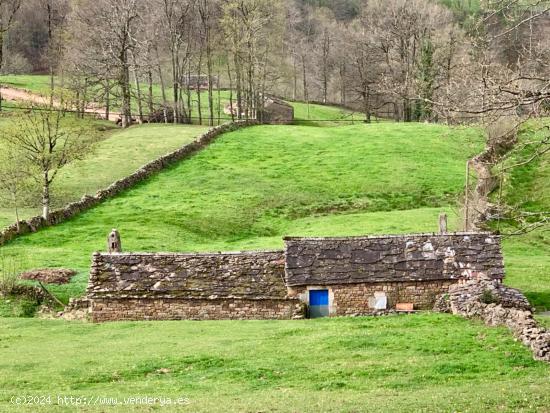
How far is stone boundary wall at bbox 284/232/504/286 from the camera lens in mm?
29703

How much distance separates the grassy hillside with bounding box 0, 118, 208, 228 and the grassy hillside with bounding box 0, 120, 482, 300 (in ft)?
9.45

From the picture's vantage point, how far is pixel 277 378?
1952 centimetres

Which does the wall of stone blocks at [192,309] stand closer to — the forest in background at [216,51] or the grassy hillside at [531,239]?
the grassy hillside at [531,239]

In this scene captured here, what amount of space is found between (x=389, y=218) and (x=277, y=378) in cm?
3136

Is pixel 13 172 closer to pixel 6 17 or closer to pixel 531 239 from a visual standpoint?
pixel 531 239

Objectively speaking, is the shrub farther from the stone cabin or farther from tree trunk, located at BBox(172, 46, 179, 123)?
tree trunk, located at BBox(172, 46, 179, 123)

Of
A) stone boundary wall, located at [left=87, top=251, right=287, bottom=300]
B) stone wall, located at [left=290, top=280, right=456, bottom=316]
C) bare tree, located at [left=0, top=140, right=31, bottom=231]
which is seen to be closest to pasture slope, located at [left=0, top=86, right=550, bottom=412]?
stone boundary wall, located at [left=87, top=251, right=287, bottom=300]

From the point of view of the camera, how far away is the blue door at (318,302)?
29797mm

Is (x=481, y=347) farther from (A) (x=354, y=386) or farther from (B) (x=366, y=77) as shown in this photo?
(B) (x=366, y=77)

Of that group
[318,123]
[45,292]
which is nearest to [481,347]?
[45,292]

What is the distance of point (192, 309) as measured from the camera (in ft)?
98.0

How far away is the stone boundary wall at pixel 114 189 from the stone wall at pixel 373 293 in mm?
21253

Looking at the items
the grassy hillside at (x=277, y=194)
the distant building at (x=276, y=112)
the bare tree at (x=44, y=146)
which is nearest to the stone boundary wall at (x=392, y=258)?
the grassy hillside at (x=277, y=194)

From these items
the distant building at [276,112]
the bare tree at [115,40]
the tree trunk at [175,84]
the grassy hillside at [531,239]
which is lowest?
the grassy hillside at [531,239]
